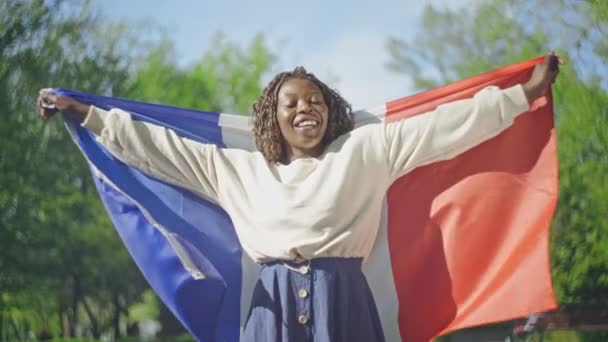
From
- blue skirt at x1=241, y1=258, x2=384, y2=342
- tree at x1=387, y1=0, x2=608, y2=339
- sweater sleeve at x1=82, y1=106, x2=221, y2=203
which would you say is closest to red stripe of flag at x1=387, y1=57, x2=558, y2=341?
blue skirt at x1=241, y1=258, x2=384, y2=342

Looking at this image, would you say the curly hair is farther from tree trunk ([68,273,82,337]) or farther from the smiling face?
tree trunk ([68,273,82,337])

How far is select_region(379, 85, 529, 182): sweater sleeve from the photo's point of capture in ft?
13.6

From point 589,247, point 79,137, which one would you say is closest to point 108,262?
point 589,247

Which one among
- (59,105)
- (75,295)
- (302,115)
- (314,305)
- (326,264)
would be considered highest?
(59,105)

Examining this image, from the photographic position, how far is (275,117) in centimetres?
434

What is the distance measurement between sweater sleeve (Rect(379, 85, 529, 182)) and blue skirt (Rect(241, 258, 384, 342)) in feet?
1.77

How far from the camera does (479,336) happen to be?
64.8 ft

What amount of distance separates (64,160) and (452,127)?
1440cm

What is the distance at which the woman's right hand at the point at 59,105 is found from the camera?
175 inches

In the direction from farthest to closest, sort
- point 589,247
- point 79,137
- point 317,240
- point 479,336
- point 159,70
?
point 159,70, point 479,336, point 589,247, point 79,137, point 317,240

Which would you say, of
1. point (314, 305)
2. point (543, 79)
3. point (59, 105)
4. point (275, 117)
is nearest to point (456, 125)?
point (543, 79)

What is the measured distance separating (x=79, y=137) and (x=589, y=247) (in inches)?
422

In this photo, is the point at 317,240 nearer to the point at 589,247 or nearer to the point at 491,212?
the point at 491,212

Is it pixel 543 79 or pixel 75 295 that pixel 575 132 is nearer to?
pixel 543 79
